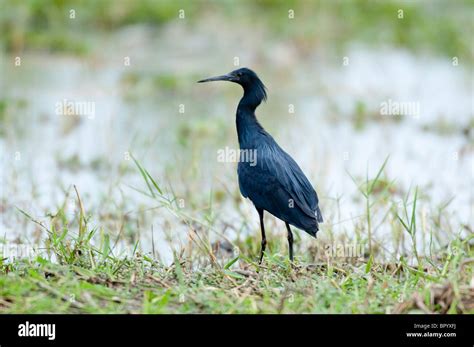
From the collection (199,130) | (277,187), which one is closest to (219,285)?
(277,187)

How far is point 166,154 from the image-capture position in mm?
10273

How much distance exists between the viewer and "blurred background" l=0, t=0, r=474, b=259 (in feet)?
26.2

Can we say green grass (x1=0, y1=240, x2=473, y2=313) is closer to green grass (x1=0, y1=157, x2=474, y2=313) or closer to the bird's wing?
green grass (x1=0, y1=157, x2=474, y2=313)

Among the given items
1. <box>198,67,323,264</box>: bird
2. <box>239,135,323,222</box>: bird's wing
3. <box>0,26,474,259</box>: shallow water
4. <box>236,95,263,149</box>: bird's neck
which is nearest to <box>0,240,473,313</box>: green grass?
<box>198,67,323,264</box>: bird

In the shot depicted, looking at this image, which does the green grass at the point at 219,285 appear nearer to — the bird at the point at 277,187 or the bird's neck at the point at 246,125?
the bird at the point at 277,187

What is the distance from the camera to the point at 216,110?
12719 millimetres

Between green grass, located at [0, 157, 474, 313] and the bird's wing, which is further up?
the bird's wing

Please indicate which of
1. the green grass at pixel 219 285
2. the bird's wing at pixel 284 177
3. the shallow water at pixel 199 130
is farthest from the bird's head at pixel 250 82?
the green grass at pixel 219 285

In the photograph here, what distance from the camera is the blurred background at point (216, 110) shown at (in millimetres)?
8000

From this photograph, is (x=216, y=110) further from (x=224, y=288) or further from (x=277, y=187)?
(x=224, y=288)
